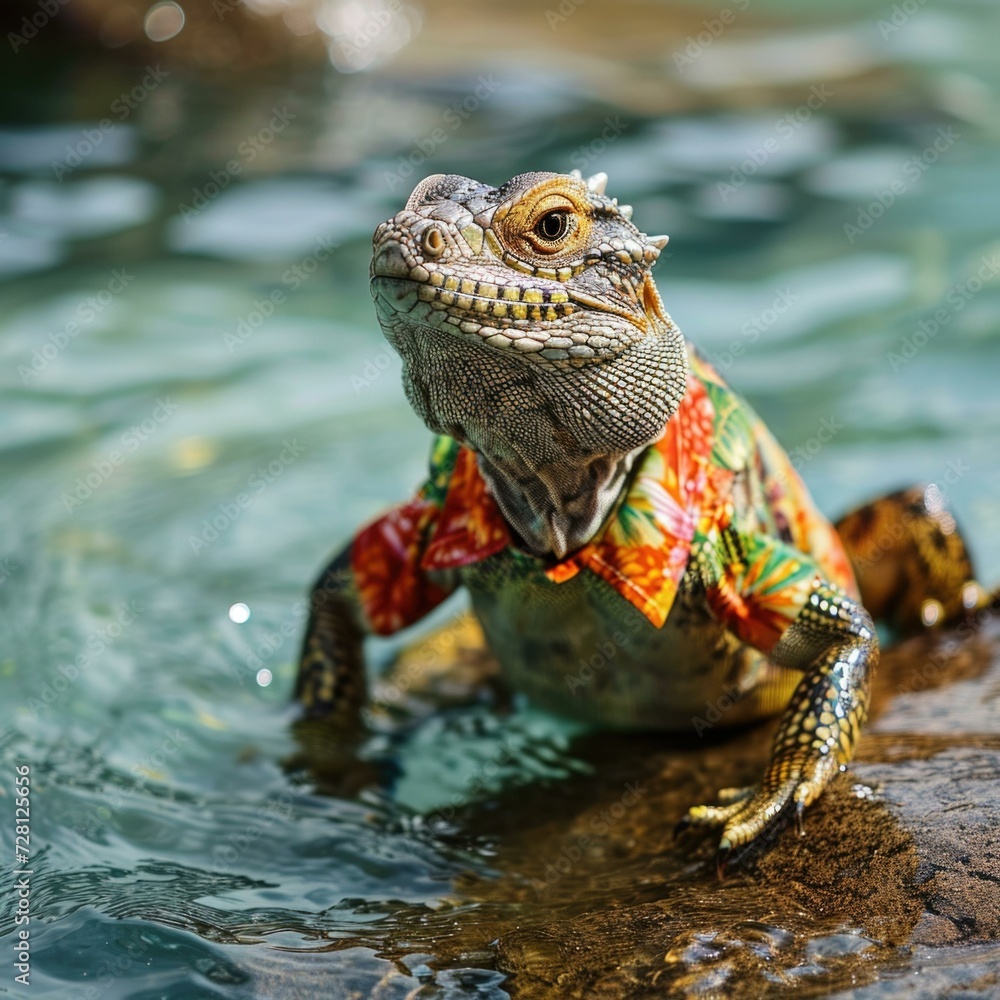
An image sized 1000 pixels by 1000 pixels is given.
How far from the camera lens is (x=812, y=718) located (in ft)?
13.4

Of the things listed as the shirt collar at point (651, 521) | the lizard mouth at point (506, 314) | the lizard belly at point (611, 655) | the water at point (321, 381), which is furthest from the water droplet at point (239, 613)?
the lizard mouth at point (506, 314)

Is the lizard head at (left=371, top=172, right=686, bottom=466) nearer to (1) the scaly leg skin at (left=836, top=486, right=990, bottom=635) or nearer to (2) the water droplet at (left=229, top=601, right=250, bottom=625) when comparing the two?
(1) the scaly leg skin at (left=836, top=486, right=990, bottom=635)

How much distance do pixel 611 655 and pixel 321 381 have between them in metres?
5.26

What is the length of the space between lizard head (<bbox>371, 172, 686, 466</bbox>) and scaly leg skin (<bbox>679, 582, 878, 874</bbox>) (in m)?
0.89

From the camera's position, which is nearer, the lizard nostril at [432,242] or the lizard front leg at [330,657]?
the lizard nostril at [432,242]

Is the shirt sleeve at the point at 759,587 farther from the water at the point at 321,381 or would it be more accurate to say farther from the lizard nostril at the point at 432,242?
the lizard nostril at the point at 432,242

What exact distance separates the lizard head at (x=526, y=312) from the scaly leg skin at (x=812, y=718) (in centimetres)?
89

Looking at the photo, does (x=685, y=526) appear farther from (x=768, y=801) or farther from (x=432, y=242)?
(x=432, y=242)

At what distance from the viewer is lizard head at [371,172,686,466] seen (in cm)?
347

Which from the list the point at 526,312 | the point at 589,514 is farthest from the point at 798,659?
the point at 526,312

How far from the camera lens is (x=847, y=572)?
17.4 feet

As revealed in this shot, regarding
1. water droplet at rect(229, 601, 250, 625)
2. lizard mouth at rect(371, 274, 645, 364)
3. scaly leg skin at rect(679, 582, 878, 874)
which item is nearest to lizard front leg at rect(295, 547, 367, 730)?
water droplet at rect(229, 601, 250, 625)

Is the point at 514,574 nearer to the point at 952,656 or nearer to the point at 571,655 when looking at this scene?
the point at 571,655

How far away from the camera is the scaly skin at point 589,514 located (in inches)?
141
